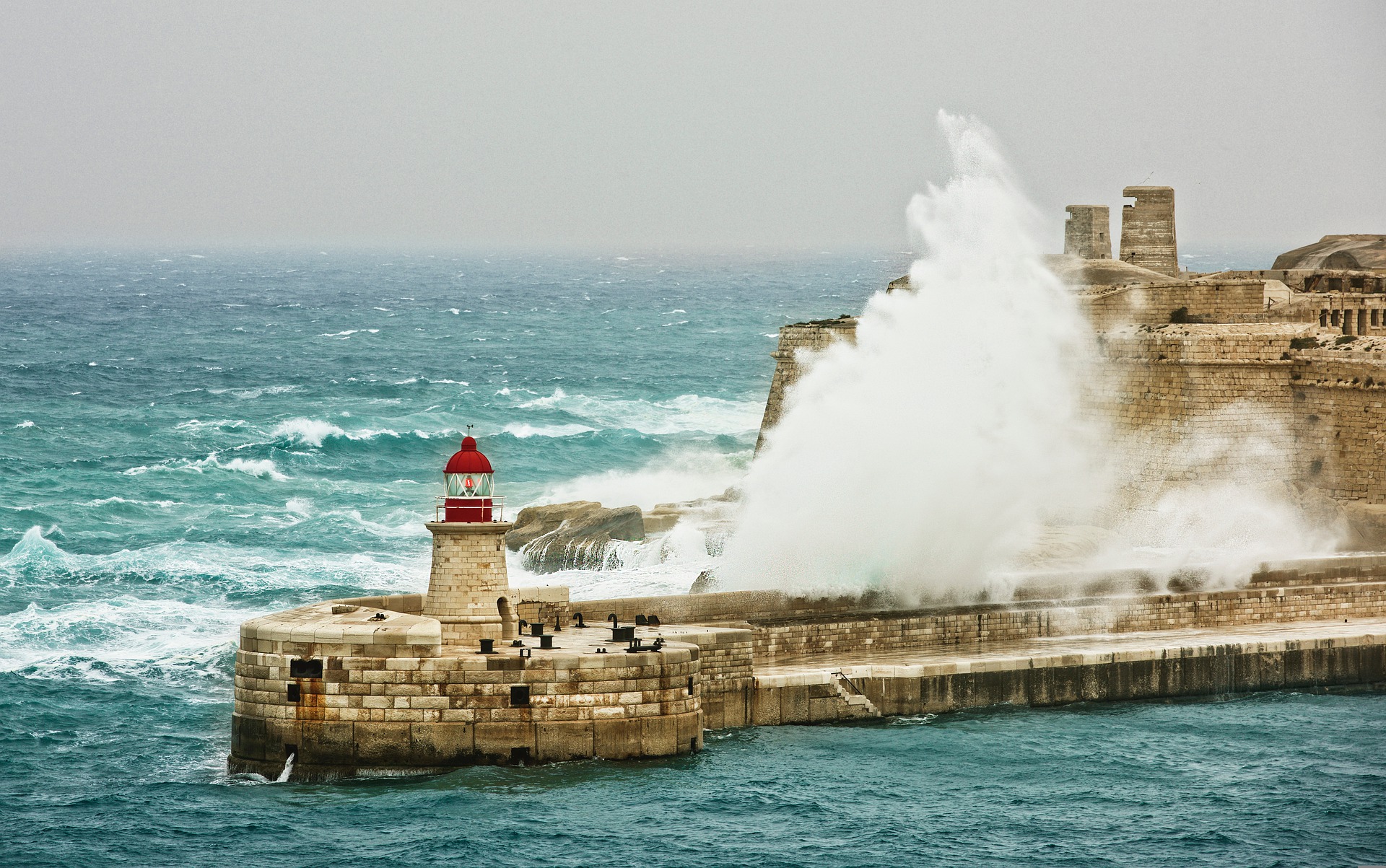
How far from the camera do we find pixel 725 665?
19141mm

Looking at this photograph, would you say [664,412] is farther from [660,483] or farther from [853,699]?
[853,699]

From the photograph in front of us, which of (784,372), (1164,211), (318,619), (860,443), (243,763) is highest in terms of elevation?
(1164,211)

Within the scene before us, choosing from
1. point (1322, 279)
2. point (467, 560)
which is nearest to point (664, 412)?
point (1322, 279)

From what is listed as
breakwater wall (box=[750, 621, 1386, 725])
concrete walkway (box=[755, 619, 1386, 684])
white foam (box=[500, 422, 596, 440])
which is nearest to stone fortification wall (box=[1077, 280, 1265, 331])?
concrete walkway (box=[755, 619, 1386, 684])

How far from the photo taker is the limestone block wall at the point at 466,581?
17.6 m

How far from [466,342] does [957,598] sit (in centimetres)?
6206

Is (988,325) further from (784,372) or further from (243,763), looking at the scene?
(243,763)

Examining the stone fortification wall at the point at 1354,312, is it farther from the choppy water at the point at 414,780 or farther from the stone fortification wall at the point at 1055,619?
the choppy water at the point at 414,780

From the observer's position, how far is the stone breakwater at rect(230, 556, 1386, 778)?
17.0 meters

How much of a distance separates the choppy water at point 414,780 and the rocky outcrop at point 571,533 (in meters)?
0.73

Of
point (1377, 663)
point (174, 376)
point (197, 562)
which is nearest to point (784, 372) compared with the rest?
point (197, 562)

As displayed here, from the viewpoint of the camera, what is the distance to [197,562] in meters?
30.2

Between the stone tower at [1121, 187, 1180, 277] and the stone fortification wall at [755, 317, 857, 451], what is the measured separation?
7619mm

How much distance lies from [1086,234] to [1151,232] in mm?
1678
